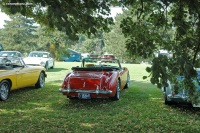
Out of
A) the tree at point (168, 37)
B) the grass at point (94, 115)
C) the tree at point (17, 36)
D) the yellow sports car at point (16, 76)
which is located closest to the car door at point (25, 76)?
the yellow sports car at point (16, 76)

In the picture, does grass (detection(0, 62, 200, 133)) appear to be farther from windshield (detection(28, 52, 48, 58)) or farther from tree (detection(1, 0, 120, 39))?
windshield (detection(28, 52, 48, 58))

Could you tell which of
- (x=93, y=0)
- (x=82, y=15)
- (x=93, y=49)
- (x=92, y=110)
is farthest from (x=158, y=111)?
(x=93, y=49)

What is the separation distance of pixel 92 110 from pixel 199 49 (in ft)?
11.1

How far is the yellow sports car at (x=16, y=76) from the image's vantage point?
762cm

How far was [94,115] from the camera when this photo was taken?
611 cm

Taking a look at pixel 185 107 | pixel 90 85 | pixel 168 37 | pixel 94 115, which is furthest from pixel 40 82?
pixel 168 37

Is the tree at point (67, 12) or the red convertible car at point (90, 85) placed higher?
the tree at point (67, 12)

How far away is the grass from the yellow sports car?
39 centimetres

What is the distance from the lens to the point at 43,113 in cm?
625

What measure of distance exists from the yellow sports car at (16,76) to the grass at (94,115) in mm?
385

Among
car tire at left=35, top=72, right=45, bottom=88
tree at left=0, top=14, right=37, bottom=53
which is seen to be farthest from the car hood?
tree at left=0, top=14, right=37, bottom=53

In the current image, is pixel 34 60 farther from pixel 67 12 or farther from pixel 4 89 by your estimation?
pixel 67 12

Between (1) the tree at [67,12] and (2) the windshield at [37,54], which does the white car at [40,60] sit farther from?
(1) the tree at [67,12]

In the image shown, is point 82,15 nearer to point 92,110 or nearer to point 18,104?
point 92,110
